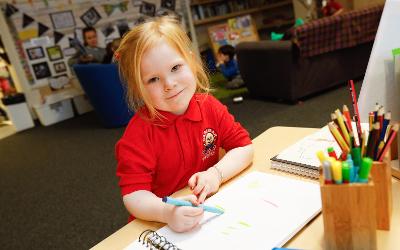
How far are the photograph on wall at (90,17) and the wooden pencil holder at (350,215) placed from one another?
15.6 feet

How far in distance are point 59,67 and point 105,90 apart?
4.68 ft

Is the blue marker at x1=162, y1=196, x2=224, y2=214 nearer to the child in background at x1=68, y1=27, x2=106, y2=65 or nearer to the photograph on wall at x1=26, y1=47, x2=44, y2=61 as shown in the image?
the child in background at x1=68, y1=27, x2=106, y2=65

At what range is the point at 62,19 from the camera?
4.46 m

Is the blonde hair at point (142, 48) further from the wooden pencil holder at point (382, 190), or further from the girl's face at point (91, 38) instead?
the girl's face at point (91, 38)

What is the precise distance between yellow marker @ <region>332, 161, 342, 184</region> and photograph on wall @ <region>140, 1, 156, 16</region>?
206 inches

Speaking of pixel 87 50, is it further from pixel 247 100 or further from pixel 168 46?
pixel 168 46

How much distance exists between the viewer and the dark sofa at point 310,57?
9.98 feet

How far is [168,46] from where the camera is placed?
2.50ft

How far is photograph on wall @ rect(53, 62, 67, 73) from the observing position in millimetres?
4488

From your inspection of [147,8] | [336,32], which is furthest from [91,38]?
[336,32]

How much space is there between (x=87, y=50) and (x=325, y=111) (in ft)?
10.4

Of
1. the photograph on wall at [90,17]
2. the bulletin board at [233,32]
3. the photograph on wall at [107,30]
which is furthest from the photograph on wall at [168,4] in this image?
the photograph on wall at [90,17]

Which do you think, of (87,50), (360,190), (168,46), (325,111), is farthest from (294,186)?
(87,50)

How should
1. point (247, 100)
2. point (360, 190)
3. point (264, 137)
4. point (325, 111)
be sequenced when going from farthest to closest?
1. point (247, 100)
2. point (325, 111)
3. point (264, 137)
4. point (360, 190)
